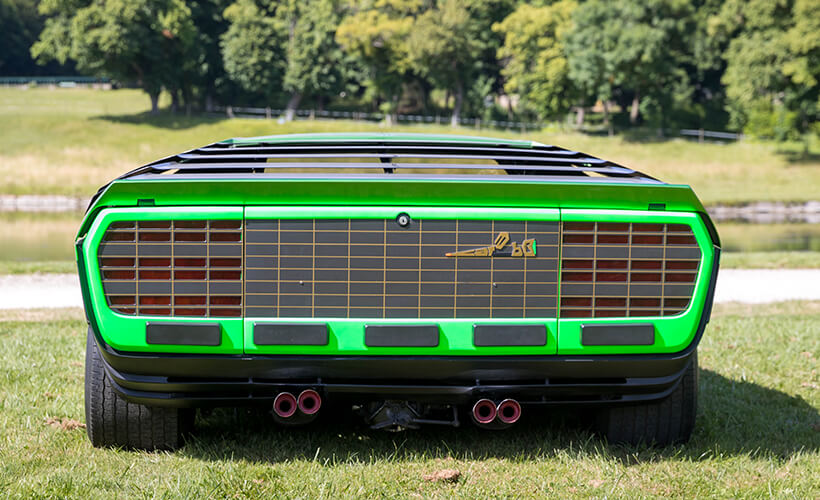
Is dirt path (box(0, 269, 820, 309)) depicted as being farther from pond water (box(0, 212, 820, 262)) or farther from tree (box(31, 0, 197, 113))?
tree (box(31, 0, 197, 113))

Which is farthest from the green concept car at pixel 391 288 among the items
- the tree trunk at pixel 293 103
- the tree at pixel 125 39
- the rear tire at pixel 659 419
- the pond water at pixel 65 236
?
the tree trunk at pixel 293 103

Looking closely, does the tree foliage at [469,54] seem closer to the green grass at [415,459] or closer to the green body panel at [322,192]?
the green grass at [415,459]

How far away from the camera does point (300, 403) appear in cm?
346

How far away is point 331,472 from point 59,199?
98.6 ft

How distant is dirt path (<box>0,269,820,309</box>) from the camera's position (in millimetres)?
9828

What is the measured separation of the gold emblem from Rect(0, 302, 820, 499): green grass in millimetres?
1005

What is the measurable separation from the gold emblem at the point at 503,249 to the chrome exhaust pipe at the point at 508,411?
2.08 ft

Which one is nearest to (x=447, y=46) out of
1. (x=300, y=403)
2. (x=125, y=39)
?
(x=125, y=39)

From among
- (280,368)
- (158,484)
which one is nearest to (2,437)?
(158,484)

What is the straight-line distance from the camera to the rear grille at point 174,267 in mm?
3420

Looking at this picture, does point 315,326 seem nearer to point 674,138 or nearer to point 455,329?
point 455,329

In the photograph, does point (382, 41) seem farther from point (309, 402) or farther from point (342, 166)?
point (309, 402)

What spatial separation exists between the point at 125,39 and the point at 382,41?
17.4m

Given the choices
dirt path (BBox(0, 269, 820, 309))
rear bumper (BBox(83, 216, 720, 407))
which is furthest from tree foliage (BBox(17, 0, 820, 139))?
rear bumper (BBox(83, 216, 720, 407))
